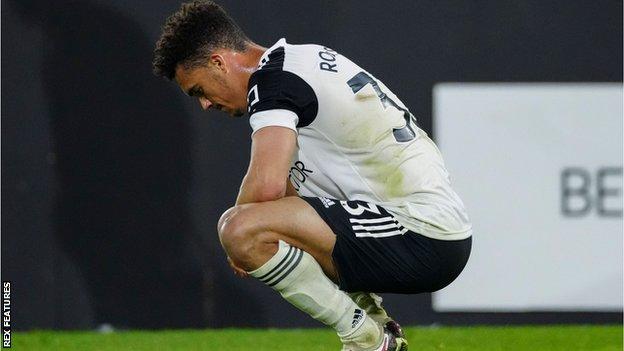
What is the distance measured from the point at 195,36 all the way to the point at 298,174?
1.95 ft

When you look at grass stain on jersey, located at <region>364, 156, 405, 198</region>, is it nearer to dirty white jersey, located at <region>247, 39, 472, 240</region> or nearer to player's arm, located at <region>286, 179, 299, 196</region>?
dirty white jersey, located at <region>247, 39, 472, 240</region>

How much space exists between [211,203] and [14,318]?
1.07 meters

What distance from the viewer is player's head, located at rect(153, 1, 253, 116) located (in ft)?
13.1

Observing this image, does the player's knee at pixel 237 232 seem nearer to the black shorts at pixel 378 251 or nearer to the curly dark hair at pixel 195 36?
the black shorts at pixel 378 251

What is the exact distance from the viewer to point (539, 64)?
5.79m

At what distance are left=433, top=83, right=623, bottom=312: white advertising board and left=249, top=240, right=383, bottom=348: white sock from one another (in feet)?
6.08

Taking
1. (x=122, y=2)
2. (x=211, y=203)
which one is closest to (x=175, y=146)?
(x=211, y=203)

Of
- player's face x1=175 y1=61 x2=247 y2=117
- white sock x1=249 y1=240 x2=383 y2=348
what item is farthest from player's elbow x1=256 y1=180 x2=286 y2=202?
player's face x1=175 y1=61 x2=247 y2=117

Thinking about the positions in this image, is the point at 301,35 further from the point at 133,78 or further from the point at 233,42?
the point at 233,42

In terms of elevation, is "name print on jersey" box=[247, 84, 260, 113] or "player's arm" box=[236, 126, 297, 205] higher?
"name print on jersey" box=[247, 84, 260, 113]

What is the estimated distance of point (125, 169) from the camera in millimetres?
5723

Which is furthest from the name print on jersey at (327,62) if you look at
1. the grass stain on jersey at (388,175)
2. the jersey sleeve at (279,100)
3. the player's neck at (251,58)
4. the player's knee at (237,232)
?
the player's knee at (237,232)

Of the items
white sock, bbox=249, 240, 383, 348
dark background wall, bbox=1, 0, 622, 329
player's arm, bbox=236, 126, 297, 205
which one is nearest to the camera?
player's arm, bbox=236, 126, 297, 205

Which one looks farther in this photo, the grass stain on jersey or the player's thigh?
the grass stain on jersey
